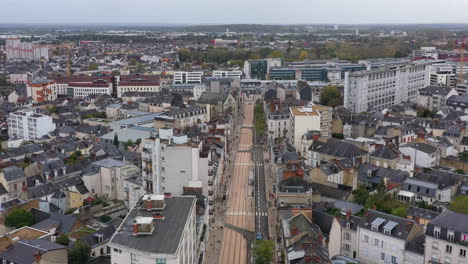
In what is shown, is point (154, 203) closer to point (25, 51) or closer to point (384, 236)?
point (384, 236)

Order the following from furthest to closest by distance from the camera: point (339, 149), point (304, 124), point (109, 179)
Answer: point (304, 124) < point (339, 149) < point (109, 179)

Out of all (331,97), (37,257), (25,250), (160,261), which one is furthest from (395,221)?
(331,97)

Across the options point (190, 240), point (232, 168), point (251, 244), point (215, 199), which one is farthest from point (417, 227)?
point (232, 168)

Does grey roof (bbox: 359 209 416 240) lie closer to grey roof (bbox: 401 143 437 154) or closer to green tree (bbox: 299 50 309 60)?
grey roof (bbox: 401 143 437 154)

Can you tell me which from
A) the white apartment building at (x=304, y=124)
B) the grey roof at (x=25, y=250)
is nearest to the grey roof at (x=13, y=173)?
the grey roof at (x=25, y=250)

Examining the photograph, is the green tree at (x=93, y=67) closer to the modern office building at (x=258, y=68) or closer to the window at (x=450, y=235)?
the modern office building at (x=258, y=68)

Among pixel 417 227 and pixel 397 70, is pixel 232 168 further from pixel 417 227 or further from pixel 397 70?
pixel 397 70
